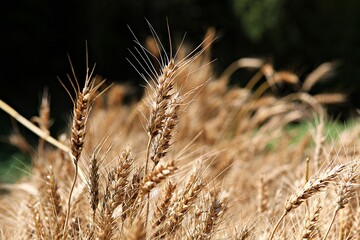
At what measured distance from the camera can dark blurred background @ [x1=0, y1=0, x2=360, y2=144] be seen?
9047 mm

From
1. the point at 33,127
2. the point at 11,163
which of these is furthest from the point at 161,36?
the point at 33,127

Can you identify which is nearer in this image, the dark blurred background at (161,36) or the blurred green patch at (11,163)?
the blurred green patch at (11,163)

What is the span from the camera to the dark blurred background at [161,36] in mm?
9047

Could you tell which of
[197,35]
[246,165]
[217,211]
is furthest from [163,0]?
[217,211]

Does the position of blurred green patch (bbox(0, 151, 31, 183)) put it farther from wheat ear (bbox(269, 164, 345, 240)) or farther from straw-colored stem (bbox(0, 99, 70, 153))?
wheat ear (bbox(269, 164, 345, 240))

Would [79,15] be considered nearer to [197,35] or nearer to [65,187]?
[197,35]

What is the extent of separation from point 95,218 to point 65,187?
2.13 feet

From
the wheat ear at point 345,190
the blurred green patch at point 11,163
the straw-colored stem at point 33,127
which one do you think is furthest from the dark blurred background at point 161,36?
the wheat ear at point 345,190

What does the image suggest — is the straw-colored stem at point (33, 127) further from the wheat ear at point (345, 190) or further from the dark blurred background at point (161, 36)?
the dark blurred background at point (161, 36)

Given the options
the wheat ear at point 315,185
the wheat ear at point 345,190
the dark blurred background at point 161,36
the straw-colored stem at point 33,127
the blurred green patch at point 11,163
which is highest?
the dark blurred background at point 161,36

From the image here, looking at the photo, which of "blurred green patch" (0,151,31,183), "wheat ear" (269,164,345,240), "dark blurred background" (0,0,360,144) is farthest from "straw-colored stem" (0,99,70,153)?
"dark blurred background" (0,0,360,144)

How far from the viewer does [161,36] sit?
33.8 ft

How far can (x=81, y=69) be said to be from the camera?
1158cm

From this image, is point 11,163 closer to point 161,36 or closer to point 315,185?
point 161,36
